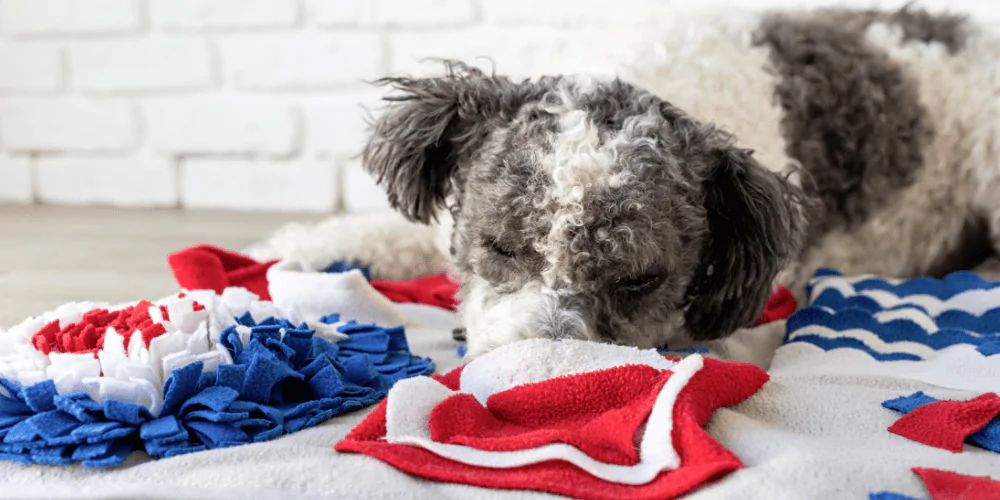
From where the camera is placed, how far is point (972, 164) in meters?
2.43

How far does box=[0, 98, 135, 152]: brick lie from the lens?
3662mm

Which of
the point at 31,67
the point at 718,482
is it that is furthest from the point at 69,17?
the point at 718,482

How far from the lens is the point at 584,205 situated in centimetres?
137

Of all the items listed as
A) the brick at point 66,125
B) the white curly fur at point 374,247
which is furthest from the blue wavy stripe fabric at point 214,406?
the brick at point 66,125

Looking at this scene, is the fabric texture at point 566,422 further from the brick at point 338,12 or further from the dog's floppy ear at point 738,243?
the brick at point 338,12

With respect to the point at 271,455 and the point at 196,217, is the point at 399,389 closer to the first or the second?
the point at 271,455

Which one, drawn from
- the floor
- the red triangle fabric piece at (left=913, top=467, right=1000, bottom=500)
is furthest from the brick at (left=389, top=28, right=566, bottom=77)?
the red triangle fabric piece at (left=913, top=467, right=1000, bottom=500)

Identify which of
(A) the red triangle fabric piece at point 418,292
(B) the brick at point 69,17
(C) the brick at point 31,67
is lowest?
(A) the red triangle fabric piece at point 418,292

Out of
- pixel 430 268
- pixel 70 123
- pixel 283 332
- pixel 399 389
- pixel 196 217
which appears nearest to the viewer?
pixel 399 389

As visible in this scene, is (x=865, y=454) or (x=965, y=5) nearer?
(x=865, y=454)

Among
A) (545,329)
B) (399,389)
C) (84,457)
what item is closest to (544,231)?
(545,329)

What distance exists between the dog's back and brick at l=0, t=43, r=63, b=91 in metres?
2.51

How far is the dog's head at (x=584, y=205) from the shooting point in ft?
4.52

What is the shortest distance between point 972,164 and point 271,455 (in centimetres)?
213
